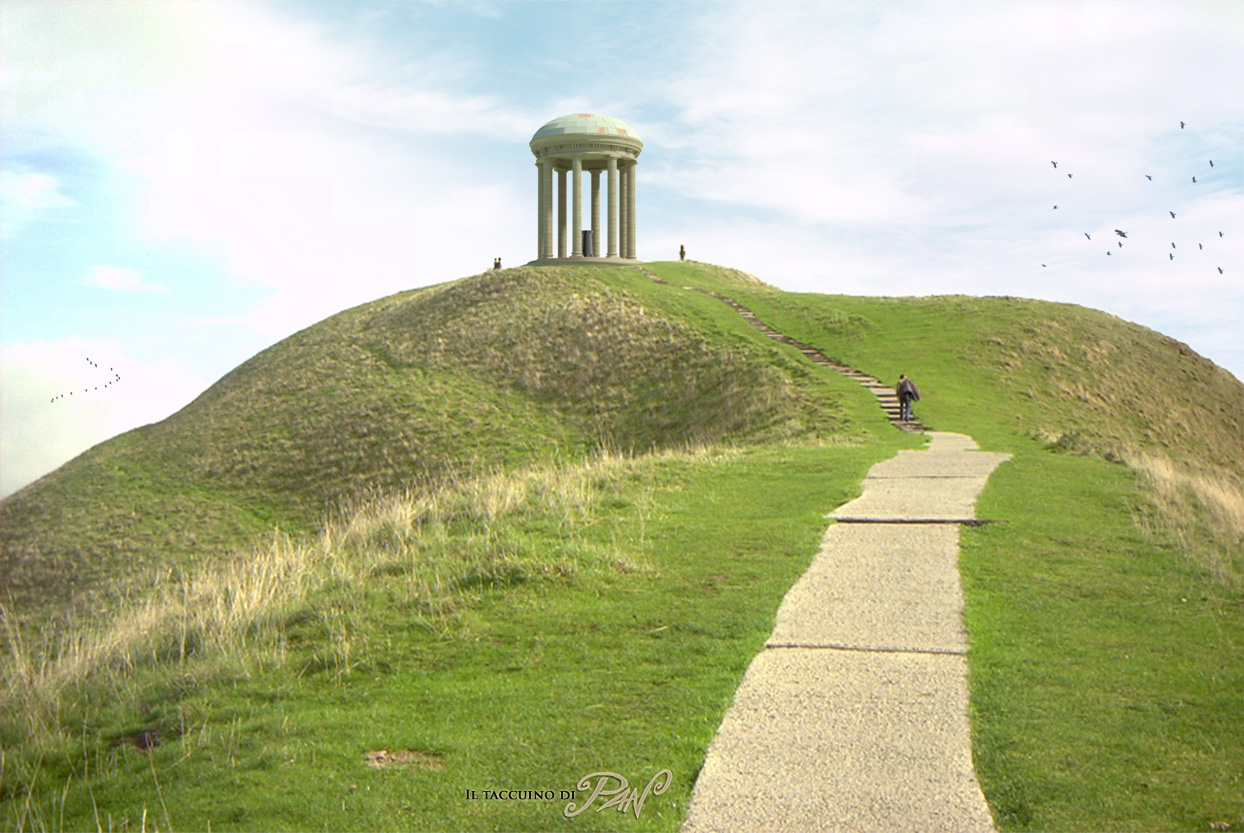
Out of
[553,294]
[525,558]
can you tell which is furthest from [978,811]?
[553,294]

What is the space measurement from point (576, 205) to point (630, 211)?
4.18 meters

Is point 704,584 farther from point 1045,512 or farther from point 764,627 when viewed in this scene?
point 1045,512

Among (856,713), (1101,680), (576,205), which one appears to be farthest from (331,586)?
(576,205)

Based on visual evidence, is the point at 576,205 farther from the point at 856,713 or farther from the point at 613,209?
the point at 856,713

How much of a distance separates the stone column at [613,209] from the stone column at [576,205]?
1776 mm

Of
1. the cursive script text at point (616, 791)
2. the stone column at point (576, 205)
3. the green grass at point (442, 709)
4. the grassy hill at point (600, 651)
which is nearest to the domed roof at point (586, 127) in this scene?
the stone column at point (576, 205)

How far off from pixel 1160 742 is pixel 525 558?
6.95 meters

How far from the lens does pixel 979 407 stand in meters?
32.1

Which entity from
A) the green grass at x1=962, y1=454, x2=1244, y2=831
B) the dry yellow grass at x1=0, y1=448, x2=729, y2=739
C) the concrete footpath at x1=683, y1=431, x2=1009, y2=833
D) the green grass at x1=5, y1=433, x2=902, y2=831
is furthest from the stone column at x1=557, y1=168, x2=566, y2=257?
the concrete footpath at x1=683, y1=431, x2=1009, y2=833

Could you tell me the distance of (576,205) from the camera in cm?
5891

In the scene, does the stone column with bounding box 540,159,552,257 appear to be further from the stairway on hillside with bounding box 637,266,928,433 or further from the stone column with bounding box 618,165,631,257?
the stairway on hillside with bounding box 637,266,928,433

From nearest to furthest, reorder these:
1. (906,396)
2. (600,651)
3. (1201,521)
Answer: (600,651), (1201,521), (906,396)

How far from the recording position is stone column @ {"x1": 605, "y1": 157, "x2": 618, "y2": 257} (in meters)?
58.2

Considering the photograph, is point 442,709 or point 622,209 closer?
point 442,709
